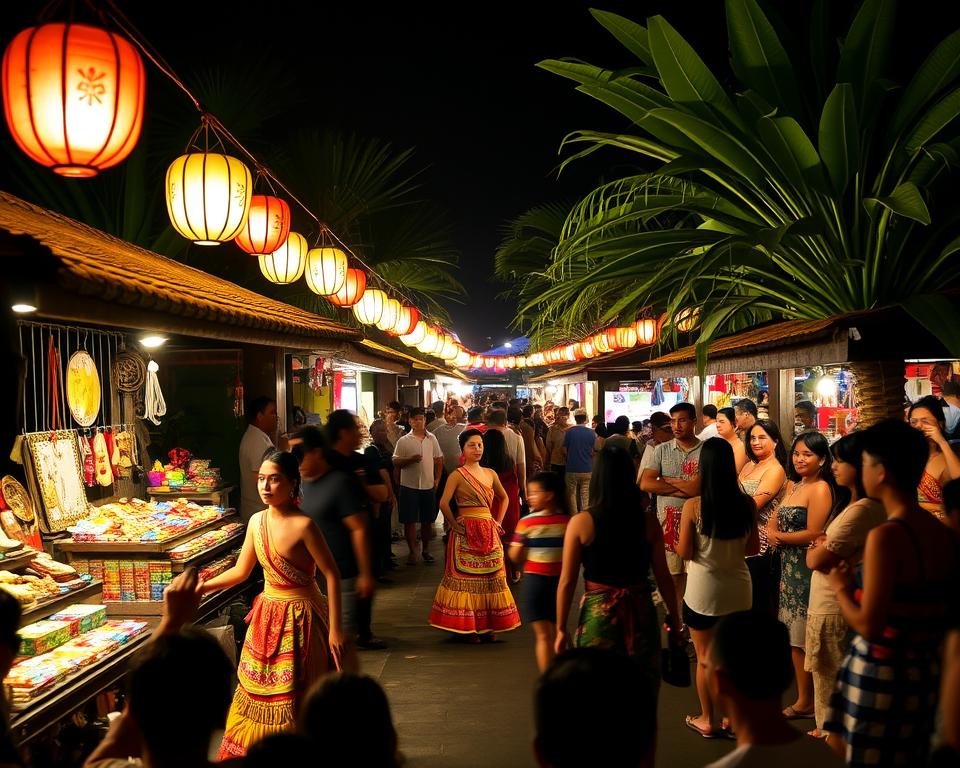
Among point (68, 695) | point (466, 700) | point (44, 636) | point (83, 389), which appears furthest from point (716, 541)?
point (83, 389)

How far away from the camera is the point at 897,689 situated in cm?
348

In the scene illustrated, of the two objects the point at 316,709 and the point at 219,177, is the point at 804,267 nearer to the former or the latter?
the point at 219,177

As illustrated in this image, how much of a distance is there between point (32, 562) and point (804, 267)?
551cm

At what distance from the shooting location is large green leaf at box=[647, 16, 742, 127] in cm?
550

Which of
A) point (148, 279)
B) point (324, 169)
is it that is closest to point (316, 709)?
point (148, 279)

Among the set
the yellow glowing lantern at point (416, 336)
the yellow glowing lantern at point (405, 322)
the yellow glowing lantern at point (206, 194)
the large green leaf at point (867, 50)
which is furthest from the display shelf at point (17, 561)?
the yellow glowing lantern at point (416, 336)

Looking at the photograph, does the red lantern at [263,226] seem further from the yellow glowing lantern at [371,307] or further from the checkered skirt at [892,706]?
the checkered skirt at [892,706]

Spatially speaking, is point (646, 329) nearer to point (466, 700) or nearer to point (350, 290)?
point (350, 290)

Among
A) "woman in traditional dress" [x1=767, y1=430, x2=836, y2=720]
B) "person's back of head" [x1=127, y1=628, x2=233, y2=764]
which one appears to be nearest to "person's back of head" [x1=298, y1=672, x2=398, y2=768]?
"person's back of head" [x1=127, y1=628, x2=233, y2=764]

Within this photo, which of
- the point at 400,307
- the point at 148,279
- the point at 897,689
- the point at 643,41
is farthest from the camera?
the point at 400,307

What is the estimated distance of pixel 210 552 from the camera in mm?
7438

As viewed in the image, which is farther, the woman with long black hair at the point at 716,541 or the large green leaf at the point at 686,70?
the large green leaf at the point at 686,70

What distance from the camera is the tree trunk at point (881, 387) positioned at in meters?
5.25

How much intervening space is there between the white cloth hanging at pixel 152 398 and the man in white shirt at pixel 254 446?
2.84 ft
